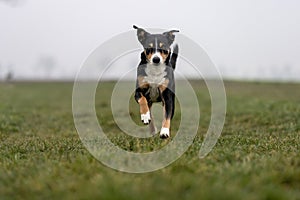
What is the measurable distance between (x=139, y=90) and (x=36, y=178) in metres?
4.72

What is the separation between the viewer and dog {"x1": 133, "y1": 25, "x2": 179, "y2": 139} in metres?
9.52

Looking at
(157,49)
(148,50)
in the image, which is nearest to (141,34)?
(148,50)

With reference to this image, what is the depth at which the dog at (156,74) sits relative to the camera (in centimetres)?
952

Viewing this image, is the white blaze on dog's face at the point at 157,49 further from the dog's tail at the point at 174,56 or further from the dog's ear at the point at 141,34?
the dog's tail at the point at 174,56

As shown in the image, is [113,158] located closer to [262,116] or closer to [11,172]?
[11,172]

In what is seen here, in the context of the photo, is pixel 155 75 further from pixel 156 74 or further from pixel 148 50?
pixel 148 50

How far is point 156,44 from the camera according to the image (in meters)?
9.48

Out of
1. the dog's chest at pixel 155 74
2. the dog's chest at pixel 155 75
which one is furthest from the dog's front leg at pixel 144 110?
the dog's chest at pixel 155 74

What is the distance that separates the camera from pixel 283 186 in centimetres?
579

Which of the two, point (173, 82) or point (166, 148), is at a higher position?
point (173, 82)

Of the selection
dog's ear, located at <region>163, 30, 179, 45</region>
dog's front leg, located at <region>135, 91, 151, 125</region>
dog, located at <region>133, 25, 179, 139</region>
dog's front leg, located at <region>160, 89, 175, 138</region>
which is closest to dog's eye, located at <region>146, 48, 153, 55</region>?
dog, located at <region>133, 25, 179, 139</region>

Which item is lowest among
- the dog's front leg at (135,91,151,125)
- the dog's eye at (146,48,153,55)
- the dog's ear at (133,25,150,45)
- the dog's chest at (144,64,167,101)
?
the dog's front leg at (135,91,151,125)

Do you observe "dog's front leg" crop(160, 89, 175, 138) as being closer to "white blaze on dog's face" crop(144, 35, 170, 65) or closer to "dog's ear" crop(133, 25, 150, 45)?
"white blaze on dog's face" crop(144, 35, 170, 65)

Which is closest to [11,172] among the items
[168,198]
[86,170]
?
[86,170]
